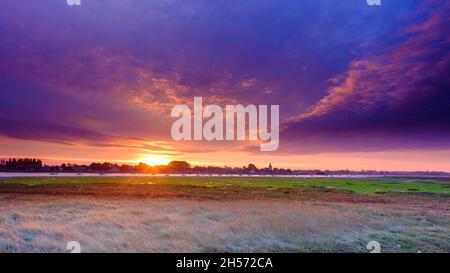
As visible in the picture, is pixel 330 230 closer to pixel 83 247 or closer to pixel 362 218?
pixel 362 218

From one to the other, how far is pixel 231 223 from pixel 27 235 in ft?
26.8

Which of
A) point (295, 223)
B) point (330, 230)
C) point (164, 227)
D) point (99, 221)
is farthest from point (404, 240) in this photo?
point (99, 221)

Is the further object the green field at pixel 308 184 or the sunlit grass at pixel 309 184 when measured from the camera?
the sunlit grass at pixel 309 184

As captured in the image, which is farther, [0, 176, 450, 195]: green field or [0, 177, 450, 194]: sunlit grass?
[0, 177, 450, 194]: sunlit grass

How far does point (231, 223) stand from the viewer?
14.5m

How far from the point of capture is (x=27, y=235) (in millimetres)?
11867

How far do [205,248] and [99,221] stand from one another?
22.7 ft

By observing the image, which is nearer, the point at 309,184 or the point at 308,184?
the point at 308,184
